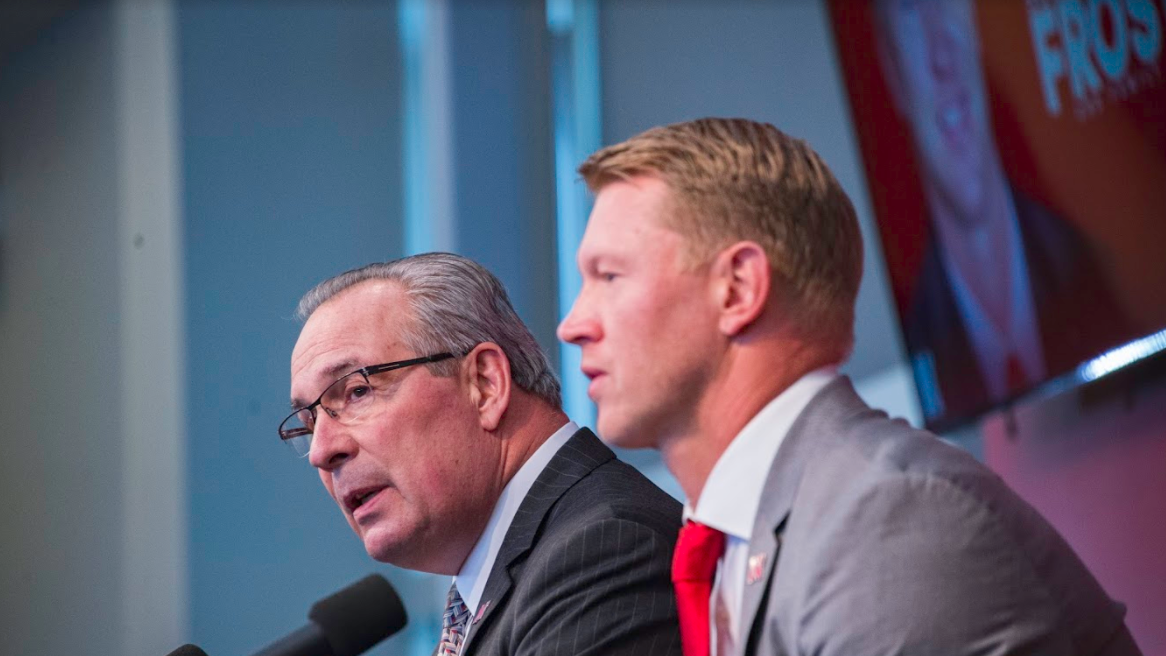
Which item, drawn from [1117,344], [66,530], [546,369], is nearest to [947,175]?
[1117,344]

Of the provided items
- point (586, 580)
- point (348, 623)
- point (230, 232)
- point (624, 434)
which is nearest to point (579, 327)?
point (624, 434)

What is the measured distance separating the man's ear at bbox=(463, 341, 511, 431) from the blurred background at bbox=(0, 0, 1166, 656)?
151 centimetres

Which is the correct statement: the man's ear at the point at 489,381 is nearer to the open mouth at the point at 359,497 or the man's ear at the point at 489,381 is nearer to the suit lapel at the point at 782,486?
the open mouth at the point at 359,497

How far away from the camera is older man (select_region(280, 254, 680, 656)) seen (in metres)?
1.77

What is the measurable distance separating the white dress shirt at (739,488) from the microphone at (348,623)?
84cm

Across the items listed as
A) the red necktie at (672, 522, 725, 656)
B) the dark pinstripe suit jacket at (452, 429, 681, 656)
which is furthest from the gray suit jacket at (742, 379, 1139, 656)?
the dark pinstripe suit jacket at (452, 429, 681, 656)

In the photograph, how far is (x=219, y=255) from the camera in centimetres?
372

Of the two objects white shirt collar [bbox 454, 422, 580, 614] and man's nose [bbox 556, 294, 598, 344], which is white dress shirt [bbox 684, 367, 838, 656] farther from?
white shirt collar [bbox 454, 422, 580, 614]

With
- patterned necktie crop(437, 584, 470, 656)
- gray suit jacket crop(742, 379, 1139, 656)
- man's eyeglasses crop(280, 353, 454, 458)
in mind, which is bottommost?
patterned necktie crop(437, 584, 470, 656)

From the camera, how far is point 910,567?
109 cm

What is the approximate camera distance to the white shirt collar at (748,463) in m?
1.30

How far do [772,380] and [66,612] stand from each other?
306cm

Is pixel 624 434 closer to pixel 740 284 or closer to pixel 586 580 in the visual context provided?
pixel 740 284

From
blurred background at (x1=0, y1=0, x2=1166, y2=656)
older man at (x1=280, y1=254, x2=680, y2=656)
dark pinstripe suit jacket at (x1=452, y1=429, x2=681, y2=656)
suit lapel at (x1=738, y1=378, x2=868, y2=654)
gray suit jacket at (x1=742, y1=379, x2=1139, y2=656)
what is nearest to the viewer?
gray suit jacket at (x1=742, y1=379, x2=1139, y2=656)
